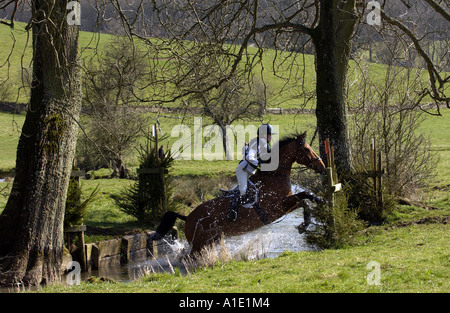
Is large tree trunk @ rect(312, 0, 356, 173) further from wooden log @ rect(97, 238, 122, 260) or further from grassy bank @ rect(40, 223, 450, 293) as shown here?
wooden log @ rect(97, 238, 122, 260)

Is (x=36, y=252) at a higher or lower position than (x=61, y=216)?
lower

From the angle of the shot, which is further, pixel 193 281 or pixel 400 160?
pixel 400 160

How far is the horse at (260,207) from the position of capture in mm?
9273

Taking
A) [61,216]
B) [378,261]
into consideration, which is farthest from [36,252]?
[378,261]

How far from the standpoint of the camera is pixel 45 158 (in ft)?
28.6

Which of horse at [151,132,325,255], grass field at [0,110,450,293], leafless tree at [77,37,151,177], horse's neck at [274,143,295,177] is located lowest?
grass field at [0,110,450,293]

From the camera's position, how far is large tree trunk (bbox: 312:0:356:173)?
12.0 meters

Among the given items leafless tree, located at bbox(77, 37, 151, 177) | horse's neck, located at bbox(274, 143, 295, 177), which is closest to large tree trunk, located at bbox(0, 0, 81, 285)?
horse's neck, located at bbox(274, 143, 295, 177)

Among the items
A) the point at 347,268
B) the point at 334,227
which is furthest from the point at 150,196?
the point at 347,268

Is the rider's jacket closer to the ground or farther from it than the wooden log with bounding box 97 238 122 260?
farther from it

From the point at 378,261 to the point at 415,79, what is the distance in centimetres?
843

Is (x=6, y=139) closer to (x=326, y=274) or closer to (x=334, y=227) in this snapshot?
(x=334, y=227)
